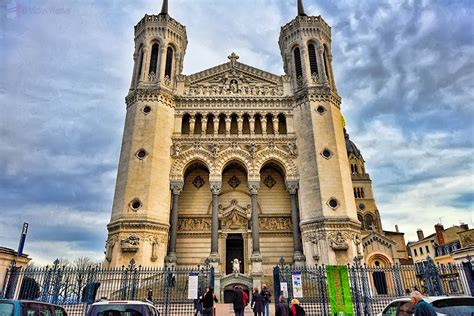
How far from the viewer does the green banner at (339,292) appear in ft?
34.2

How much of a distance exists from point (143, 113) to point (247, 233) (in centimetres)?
1157

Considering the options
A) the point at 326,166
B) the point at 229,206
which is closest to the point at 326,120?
the point at 326,166

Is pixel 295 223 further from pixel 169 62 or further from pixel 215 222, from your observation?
pixel 169 62

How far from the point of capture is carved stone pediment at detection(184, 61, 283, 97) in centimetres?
2575

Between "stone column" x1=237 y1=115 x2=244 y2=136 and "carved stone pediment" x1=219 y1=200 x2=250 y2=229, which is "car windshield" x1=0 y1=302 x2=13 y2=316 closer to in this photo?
"carved stone pediment" x1=219 y1=200 x2=250 y2=229

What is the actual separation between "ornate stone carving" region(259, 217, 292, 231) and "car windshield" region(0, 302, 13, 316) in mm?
19033

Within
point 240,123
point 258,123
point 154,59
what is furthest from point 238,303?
point 154,59

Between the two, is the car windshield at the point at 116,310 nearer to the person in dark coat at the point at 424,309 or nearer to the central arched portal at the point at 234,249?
the person in dark coat at the point at 424,309

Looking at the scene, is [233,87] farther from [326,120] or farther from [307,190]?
[307,190]

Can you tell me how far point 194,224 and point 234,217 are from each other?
2.97m

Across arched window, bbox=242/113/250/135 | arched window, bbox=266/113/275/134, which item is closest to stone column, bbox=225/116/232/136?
arched window, bbox=242/113/250/135

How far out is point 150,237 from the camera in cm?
2006

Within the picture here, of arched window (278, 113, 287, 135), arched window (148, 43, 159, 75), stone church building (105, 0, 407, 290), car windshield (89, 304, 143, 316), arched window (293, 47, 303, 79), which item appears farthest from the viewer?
arched window (293, 47, 303, 79)

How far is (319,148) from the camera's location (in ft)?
75.0
